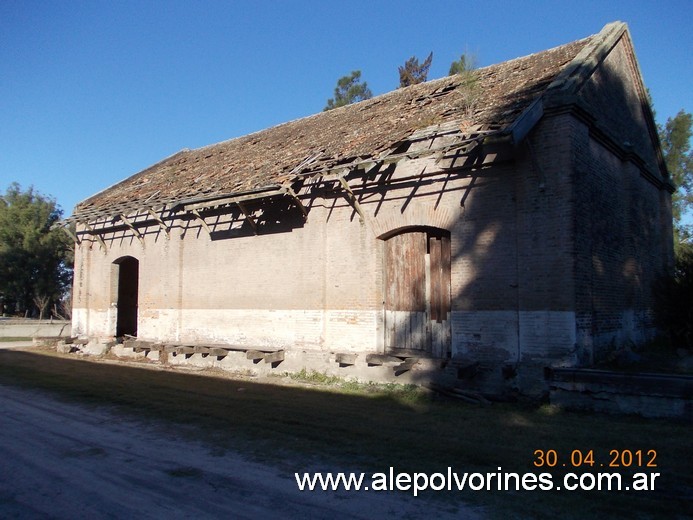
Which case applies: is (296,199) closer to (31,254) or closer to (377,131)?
(377,131)

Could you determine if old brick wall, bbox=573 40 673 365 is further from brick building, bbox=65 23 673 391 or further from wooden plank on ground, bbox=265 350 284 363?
wooden plank on ground, bbox=265 350 284 363

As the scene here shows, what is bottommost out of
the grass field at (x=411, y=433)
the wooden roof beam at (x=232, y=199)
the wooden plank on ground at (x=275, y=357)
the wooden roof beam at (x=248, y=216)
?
the grass field at (x=411, y=433)

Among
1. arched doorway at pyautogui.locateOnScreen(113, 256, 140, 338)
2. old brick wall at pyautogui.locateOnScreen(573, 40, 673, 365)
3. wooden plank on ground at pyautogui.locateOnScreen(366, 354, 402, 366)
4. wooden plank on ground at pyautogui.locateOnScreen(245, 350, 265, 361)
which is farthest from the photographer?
arched doorway at pyautogui.locateOnScreen(113, 256, 140, 338)

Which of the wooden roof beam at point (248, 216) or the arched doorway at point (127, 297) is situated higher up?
the wooden roof beam at point (248, 216)

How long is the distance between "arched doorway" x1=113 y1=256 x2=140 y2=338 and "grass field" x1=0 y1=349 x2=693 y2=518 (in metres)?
7.79

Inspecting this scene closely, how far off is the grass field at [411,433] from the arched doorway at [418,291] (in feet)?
3.93

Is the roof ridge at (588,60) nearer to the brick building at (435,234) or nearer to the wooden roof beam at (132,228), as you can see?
the brick building at (435,234)

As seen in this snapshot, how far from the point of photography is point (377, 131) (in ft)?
39.9

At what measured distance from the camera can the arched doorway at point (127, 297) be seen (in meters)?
18.6

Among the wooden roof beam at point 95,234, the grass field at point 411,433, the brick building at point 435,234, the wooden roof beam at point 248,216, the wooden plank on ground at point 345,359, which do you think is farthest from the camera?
the wooden roof beam at point 95,234

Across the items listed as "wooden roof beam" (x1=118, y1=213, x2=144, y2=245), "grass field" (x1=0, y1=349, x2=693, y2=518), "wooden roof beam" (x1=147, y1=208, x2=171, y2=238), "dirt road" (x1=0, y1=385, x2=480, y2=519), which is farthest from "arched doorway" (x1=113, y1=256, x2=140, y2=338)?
"dirt road" (x1=0, y1=385, x2=480, y2=519)

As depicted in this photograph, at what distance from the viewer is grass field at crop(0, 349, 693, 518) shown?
15.0 ft

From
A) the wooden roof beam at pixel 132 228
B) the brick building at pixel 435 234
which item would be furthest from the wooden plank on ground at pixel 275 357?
the wooden roof beam at pixel 132 228

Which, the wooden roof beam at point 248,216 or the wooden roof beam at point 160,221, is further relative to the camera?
the wooden roof beam at point 160,221
